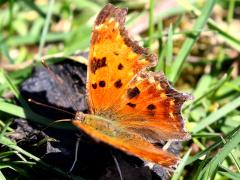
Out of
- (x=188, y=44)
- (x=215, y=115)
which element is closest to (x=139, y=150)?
(x=215, y=115)

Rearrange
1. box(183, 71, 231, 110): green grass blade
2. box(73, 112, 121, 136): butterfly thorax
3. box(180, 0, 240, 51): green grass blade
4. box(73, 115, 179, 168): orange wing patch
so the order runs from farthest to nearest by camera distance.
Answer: box(180, 0, 240, 51): green grass blade
box(183, 71, 231, 110): green grass blade
box(73, 112, 121, 136): butterfly thorax
box(73, 115, 179, 168): orange wing patch

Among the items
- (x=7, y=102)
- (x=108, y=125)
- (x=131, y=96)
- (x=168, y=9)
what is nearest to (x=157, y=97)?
(x=131, y=96)

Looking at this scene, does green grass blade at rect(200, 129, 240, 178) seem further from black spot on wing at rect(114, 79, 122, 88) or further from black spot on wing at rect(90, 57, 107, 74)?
black spot on wing at rect(90, 57, 107, 74)

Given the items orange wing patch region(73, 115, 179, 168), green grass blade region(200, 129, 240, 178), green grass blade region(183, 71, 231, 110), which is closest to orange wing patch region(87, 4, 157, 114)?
orange wing patch region(73, 115, 179, 168)

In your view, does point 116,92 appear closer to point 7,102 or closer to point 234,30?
point 7,102

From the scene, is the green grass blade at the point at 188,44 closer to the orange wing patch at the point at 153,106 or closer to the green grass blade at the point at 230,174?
the orange wing patch at the point at 153,106

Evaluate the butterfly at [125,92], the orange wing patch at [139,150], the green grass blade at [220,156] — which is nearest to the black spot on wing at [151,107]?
the butterfly at [125,92]

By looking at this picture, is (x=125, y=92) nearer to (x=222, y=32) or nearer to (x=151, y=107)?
(x=151, y=107)
